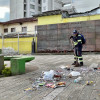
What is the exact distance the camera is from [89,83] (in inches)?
138

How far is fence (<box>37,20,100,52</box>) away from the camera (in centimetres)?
1297

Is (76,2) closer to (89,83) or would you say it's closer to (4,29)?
(4,29)

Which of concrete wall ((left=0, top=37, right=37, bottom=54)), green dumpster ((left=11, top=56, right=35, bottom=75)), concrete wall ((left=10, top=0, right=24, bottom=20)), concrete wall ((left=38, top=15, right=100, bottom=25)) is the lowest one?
green dumpster ((left=11, top=56, right=35, bottom=75))

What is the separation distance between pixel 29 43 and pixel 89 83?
13.4 m

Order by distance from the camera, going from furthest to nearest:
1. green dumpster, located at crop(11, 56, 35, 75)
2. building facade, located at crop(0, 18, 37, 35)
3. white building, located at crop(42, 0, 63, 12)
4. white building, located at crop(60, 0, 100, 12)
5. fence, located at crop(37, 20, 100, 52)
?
1. white building, located at crop(42, 0, 63, 12)
2. white building, located at crop(60, 0, 100, 12)
3. building facade, located at crop(0, 18, 37, 35)
4. fence, located at crop(37, 20, 100, 52)
5. green dumpster, located at crop(11, 56, 35, 75)

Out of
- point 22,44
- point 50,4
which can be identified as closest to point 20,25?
point 22,44

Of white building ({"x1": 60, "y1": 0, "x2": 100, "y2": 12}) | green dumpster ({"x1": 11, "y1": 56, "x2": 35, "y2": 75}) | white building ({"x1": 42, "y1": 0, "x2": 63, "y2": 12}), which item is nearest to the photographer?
green dumpster ({"x1": 11, "y1": 56, "x2": 35, "y2": 75})

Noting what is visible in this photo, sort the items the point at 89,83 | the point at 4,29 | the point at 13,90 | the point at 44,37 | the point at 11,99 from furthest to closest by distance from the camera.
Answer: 1. the point at 4,29
2. the point at 44,37
3. the point at 89,83
4. the point at 13,90
5. the point at 11,99

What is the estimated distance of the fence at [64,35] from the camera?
12971 millimetres

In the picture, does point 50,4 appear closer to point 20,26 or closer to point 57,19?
point 20,26

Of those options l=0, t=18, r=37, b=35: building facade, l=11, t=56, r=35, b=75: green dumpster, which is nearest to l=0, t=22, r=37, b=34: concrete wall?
l=0, t=18, r=37, b=35: building facade

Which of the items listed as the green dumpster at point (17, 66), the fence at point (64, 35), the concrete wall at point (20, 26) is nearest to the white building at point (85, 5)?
the concrete wall at point (20, 26)

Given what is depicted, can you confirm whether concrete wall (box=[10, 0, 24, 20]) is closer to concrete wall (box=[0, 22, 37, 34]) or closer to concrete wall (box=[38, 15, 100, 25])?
concrete wall (box=[0, 22, 37, 34])

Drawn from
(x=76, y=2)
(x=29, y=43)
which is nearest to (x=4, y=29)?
(x=29, y=43)
